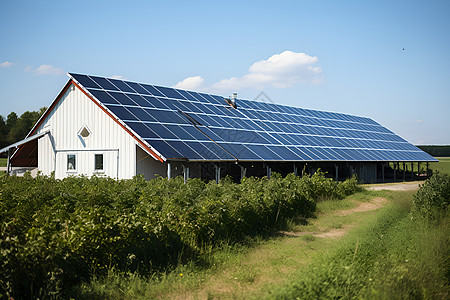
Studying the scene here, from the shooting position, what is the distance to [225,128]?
2881 centimetres

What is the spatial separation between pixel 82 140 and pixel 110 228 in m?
18.7

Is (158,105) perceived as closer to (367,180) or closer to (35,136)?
(35,136)

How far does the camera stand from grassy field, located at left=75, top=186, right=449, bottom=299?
23.7ft

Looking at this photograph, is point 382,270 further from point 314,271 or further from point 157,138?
point 157,138

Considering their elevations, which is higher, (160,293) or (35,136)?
(35,136)

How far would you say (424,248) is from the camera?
10.0 metres

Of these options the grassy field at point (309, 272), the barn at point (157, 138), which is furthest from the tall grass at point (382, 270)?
the barn at point (157, 138)

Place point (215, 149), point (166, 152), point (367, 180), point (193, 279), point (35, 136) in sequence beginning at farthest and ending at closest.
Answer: point (367, 180), point (35, 136), point (215, 149), point (166, 152), point (193, 279)

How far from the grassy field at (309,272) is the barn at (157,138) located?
11085 mm

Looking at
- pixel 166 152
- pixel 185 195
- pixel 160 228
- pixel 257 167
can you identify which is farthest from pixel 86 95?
pixel 160 228

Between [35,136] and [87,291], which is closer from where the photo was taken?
[87,291]

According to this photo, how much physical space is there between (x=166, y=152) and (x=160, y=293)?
45.9ft

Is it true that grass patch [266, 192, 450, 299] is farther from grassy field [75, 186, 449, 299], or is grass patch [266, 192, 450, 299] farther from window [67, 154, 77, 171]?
window [67, 154, 77, 171]

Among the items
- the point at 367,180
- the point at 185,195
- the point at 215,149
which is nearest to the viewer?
the point at 185,195
